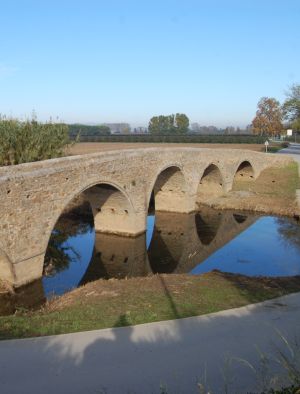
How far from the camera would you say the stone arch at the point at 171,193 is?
1087 inches

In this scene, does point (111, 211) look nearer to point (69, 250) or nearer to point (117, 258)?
point (69, 250)

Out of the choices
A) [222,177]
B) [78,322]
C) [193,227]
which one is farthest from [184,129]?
[78,322]

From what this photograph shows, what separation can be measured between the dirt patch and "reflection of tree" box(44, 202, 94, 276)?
9812 millimetres

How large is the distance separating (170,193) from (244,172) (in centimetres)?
1244

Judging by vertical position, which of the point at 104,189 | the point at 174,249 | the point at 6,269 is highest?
the point at 104,189

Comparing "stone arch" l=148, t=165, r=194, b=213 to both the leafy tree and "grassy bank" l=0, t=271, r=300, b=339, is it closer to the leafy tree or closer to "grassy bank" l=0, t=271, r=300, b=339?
"grassy bank" l=0, t=271, r=300, b=339

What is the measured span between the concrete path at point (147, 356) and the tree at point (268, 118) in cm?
6456

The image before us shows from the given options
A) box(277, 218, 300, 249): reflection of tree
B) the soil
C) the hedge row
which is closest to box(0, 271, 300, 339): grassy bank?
the soil

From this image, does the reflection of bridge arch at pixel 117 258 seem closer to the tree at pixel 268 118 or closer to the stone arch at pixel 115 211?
the stone arch at pixel 115 211

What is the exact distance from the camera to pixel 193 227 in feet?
85.0

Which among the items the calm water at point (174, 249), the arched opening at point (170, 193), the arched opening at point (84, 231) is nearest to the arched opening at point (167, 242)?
the calm water at point (174, 249)

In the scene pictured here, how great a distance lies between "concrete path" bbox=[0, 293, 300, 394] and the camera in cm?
674

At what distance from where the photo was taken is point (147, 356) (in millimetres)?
7738

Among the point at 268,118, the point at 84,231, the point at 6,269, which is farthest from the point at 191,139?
the point at 6,269
